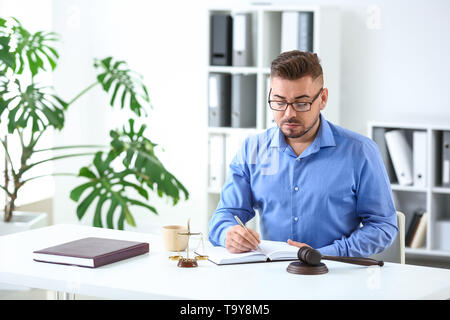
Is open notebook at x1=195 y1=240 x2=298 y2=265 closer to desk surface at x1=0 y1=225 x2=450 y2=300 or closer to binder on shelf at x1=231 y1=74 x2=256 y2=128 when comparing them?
desk surface at x1=0 y1=225 x2=450 y2=300

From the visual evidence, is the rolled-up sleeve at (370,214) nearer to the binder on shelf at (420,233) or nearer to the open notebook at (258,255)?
the open notebook at (258,255)

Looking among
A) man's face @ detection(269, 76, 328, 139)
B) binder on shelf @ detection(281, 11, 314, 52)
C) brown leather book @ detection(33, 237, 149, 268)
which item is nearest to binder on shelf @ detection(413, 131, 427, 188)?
binder on shelf @ detection(281, 11, 314, 52)

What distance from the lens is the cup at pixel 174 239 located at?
2266 mm

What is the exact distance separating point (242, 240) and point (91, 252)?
457 millimetres

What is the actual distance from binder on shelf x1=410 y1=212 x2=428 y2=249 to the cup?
8.05 ft

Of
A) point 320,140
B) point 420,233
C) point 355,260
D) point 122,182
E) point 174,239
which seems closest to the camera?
point 355,260

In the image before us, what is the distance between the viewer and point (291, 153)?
2535mm

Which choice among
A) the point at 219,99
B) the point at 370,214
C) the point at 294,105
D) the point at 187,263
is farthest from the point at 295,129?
the point at 219,99

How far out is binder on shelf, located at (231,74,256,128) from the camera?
450 cm

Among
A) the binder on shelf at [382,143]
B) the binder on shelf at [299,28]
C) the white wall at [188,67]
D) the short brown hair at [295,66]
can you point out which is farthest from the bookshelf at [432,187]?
the short brown hair at [295,66]

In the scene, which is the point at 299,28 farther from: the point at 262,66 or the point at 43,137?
the point at 43,137

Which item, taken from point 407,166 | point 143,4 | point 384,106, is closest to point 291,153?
point 407,166

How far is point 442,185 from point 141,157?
2108 millimetres

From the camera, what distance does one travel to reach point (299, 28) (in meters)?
4.41
